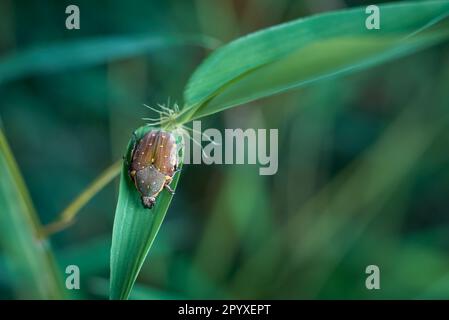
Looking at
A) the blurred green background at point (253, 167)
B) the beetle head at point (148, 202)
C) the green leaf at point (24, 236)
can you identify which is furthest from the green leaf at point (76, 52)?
the beetle head at point (148, 202)

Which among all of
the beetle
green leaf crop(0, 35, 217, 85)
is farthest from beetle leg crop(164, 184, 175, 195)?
green leaf crop(0, 35, 217, 85)

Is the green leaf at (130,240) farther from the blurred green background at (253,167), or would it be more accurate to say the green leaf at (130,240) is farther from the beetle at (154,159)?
the blurred green background at (253,167)

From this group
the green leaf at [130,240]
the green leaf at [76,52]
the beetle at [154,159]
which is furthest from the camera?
the green leaf at [76,52]

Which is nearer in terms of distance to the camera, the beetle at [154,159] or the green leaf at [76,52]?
the beetle at [154,159]

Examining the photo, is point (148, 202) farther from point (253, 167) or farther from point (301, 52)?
point (253, 167)

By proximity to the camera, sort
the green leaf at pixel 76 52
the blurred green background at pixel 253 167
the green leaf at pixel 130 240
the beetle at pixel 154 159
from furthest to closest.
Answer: the blurred green background at pixel 253 167 → the green leaf at pixel 76 52 → the beetle at pixel 154 159 → the green leaf at pixel 130 240

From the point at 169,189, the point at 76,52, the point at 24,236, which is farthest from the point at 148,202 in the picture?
the point at 76,52

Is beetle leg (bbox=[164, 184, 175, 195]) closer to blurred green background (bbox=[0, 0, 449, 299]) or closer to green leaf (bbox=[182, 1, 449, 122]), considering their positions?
green leaf (bbox=[182, 1, 449, 122])
